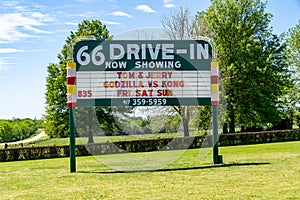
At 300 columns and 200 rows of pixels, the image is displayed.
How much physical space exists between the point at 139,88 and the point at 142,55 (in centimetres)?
107

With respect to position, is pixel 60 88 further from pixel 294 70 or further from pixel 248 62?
pixel 294 70

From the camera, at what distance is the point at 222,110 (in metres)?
35.3

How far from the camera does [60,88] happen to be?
36000 millimetres

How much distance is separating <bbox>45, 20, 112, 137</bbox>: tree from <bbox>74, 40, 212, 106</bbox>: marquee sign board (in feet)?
71.3

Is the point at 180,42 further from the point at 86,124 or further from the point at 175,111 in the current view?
the point at 86,124

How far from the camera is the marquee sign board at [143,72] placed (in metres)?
14.2

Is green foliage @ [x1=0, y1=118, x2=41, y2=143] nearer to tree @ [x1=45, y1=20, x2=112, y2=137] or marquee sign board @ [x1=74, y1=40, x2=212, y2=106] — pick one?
tree @ [x1=45, y1=20, x2=112, y2=137]

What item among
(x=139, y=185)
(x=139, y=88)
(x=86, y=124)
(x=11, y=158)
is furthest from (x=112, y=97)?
(x=86, y=124)

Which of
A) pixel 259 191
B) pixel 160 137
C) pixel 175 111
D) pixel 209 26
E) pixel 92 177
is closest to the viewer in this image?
pixel 259 191

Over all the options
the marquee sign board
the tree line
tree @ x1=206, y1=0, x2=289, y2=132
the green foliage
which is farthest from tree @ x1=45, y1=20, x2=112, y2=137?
the green foliage

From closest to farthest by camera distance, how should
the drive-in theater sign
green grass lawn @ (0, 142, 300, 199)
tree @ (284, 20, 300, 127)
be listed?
green grass lawn @ (0, 142, 300, 199) < the drive-in theater sign < tree @ (284, 20, 300, 127)

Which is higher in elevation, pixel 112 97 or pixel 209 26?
pixel 209 26

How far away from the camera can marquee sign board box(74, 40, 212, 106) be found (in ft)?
46.5

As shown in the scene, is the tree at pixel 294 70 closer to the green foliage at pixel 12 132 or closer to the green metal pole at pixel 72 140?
the green metal pole at pixel 72 140
